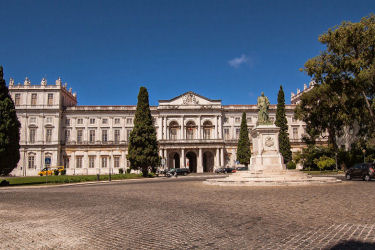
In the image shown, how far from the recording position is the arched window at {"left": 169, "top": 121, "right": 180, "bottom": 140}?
67.4 metres

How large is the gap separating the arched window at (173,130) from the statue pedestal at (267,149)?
4525 centimetres

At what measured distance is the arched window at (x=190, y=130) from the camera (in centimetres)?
6750

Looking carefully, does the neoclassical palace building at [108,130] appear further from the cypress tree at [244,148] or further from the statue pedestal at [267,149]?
the statue pedestal at [267,149]

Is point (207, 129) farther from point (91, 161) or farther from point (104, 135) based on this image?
point (91, 161)

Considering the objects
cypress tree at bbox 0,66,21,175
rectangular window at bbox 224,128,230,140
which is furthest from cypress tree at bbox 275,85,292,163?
cypress tree at bbox 0,66,21,175

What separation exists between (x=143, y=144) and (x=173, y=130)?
2540cm

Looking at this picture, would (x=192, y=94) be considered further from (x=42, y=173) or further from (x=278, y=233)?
(x=278, y=233)

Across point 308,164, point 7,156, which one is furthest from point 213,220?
point 308,164

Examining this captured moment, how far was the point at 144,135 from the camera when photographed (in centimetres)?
4262

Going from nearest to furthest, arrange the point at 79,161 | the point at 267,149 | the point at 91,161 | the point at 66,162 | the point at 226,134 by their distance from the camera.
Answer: the point at 267,149 < the point at 66,162 < the point at 79,161 < the point at 91,161 < the point at 226,134

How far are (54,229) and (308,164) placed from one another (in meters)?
47.2

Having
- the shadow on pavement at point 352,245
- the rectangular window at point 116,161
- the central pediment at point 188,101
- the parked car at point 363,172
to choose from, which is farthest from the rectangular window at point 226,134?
the shadow on pavement at point 352,245

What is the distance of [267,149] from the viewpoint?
22297 millimetres

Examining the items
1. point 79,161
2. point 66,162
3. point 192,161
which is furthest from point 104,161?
point 192,161
